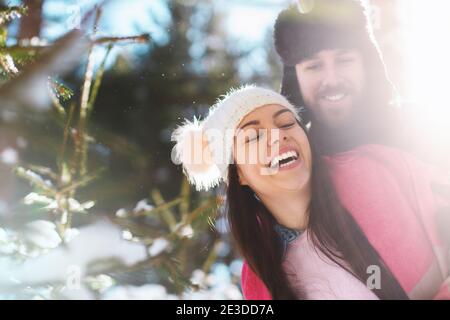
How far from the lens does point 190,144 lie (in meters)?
1.46

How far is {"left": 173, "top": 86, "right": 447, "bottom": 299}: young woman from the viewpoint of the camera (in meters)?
→ 1.33

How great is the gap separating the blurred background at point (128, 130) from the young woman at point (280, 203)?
0.38ft

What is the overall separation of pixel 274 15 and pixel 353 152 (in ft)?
1.61

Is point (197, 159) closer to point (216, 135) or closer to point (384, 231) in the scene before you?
point (216, 135)

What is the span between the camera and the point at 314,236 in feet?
4.52

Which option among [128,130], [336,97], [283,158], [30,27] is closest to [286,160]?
[283,158]

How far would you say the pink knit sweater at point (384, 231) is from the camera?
127 cm

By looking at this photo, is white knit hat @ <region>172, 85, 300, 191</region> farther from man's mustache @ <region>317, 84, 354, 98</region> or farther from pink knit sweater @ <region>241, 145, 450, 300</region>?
pink knit sweater @ <region>241, 145, 450, 300</region>

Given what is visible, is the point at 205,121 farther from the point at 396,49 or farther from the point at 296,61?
the point at 396,49

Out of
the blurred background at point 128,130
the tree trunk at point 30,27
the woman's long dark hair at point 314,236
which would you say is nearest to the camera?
the blurred background at point 128,130

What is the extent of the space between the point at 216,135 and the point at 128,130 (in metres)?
0.38

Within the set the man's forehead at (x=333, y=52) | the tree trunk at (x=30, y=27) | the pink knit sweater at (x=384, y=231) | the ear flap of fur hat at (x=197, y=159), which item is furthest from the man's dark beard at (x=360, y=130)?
the tree trunk at (x=30, y=27)

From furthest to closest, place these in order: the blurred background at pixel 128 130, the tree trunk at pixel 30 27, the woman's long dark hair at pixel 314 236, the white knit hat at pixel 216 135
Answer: the white knit hat at pixel 216 135
the woman's long dark hair at pixel 314 236
the tree trunk at pixel 30 27
the blurred background at pixel 128 130

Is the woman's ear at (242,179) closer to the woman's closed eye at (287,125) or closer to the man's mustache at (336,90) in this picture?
the woman's closed eye at (287,125)
